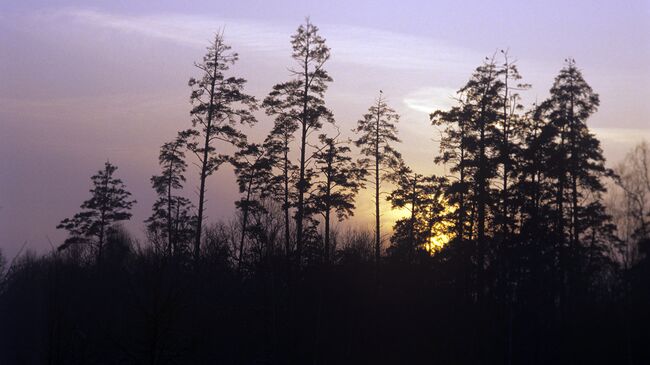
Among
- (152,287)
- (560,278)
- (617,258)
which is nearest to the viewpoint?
(152,287)

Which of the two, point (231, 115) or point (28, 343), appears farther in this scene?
point (28, 343)

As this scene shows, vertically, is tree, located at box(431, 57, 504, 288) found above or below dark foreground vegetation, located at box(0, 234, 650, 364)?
above

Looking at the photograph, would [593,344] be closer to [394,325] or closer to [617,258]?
[617,258]

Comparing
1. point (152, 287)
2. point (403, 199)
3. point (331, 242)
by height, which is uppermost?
point (403, 199)

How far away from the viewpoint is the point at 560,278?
41.0 metres

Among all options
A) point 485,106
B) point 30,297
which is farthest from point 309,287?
point 30,297


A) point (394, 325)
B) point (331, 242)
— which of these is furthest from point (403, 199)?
point (394, 325)

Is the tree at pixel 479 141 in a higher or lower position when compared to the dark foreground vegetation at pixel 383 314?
higher

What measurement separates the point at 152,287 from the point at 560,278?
28.4 metres

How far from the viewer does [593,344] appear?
1527 inches

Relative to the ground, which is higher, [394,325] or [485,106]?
[485,106]

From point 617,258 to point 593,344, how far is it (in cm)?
487

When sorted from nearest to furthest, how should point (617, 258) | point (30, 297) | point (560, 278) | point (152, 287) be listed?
point (152, 287) < point (617, 258) < point (560, 278) < point (30, 297)

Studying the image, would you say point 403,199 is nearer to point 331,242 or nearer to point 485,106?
point 331,242
